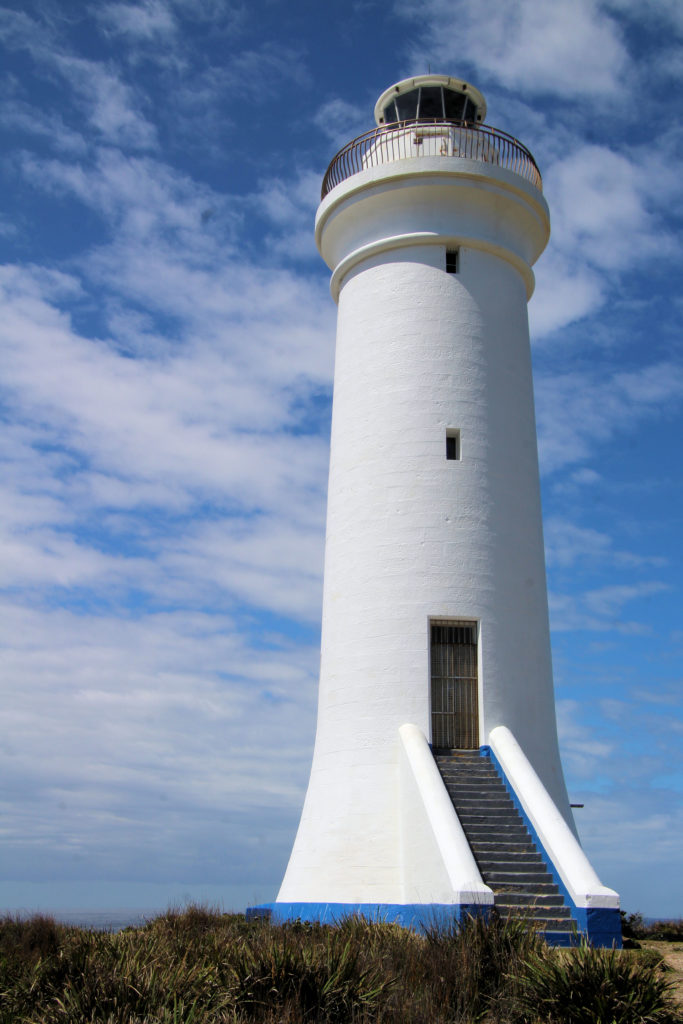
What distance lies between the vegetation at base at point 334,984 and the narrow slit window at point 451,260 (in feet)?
44.0

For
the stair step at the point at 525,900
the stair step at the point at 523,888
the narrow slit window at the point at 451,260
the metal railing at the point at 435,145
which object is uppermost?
the metal railing at the point at 435,145

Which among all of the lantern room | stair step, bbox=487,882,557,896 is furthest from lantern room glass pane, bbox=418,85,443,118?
stair step, bbox=487,882,557,896

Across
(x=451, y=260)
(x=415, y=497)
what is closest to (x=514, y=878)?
(x=415, y=497)

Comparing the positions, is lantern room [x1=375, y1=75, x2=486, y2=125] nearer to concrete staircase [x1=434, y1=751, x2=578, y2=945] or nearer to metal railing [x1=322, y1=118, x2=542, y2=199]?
metal railing [x1=322, y1=118, x2=542, y2=199]

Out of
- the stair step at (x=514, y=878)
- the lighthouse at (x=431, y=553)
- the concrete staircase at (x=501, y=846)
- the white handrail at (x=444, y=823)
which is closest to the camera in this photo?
the white handrail at (x=444, y=823)

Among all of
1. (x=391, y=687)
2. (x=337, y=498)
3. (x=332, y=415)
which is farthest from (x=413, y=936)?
(x=332, y=415)

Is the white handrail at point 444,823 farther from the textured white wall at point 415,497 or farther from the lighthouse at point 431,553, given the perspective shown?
the textured white wall at point 415,497

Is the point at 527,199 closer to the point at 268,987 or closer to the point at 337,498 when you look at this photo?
the point at 337,498

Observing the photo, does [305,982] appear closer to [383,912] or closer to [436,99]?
[383,912]

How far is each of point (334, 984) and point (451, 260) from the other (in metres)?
14.8

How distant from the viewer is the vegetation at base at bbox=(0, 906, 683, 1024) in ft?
25.9

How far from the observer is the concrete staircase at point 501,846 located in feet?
42.8

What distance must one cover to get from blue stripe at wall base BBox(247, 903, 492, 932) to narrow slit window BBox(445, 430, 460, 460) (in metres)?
8.00

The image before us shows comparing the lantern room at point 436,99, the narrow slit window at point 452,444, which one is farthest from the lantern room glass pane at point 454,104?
the narrow slit window at point 452,444
